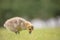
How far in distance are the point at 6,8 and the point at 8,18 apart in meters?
0.07

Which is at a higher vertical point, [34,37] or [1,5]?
[1,5]

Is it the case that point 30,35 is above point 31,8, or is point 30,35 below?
below

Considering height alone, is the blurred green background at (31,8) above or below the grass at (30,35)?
above

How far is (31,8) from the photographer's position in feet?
3.17

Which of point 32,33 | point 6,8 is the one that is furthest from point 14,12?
point 32,33

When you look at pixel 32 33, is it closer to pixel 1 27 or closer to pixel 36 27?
pixel 36 27

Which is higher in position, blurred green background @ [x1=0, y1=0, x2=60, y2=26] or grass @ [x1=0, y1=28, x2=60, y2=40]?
blurred green background @ [x1=0, y1=0, x2=60, y2=26]

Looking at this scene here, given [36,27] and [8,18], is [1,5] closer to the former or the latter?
[8,18]

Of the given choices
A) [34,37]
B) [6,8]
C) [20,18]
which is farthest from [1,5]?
[34,37]

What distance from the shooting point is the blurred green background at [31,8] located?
0.95 m

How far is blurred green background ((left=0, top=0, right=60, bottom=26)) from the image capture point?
947mm

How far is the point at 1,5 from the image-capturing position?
3.13 ft

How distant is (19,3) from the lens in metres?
0.98

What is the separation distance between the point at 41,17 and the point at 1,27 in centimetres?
22
